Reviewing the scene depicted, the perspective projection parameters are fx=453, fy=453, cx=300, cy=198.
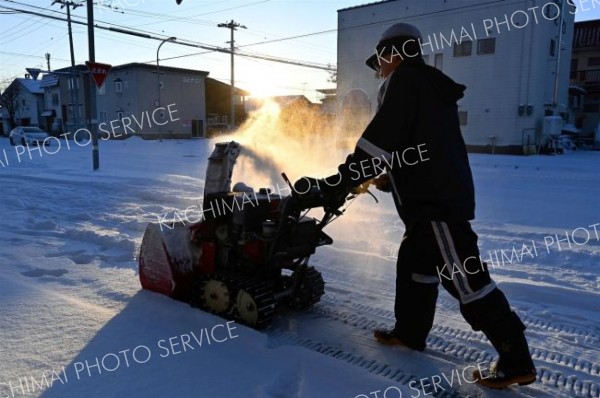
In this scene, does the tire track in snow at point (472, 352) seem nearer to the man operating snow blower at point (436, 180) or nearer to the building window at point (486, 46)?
the man operating snow blower at point (436, 180)

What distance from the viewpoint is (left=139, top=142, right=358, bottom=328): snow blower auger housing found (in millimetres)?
3207

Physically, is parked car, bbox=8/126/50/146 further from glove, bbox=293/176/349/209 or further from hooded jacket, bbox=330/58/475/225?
hooded jacket, bbox=330/58/475/225

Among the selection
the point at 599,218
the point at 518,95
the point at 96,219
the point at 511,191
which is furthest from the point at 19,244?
the point at 518,95

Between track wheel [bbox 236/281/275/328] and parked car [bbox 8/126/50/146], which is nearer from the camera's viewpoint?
track wheel [bbox 236/281/275/328]

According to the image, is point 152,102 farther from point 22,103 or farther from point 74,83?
point 22,103

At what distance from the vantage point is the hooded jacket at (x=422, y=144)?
252 cm

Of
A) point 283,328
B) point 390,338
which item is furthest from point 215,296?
point 390,338

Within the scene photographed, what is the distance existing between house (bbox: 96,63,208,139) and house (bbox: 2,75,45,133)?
18.0 meters

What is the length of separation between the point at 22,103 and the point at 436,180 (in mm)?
71436

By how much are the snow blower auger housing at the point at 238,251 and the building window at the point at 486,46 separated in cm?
2583

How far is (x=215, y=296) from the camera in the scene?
347 centimetres

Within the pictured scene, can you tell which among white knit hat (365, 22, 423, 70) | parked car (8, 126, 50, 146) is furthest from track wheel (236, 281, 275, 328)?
parked car (8, 126, 50, 146)

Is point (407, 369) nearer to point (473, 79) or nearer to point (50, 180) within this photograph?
point (50, 180)

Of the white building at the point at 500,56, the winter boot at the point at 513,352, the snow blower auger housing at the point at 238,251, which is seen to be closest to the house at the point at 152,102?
the white building at the point at 500,56
